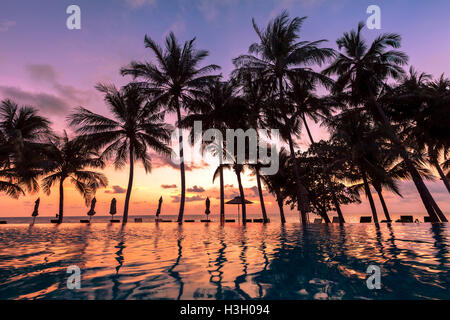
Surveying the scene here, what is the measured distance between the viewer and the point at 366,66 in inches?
782

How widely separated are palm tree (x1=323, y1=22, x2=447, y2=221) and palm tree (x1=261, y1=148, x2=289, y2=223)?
8534 millimetres

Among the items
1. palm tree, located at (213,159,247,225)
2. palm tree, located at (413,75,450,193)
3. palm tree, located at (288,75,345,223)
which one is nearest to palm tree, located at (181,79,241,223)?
palm tree, located at (213,159,247,225)

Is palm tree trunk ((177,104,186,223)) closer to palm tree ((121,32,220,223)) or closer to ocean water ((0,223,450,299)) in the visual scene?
palm tree ((121,32,220,223))

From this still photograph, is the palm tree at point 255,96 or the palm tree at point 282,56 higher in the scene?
the palm tree at point 282,56

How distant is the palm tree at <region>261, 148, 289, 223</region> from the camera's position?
25328 mm

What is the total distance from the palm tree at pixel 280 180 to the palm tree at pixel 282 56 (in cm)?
730

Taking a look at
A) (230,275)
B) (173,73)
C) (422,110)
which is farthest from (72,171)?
(422,110)

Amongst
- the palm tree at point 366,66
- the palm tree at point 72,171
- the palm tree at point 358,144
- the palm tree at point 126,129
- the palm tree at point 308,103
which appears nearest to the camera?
the palm tree at point 358,144

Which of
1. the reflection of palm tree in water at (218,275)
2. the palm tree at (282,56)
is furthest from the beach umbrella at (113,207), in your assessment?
the reflection of palm tree in water at (218,275)

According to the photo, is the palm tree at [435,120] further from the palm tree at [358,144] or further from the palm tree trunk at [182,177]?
the palm tree trunk at [182,177]

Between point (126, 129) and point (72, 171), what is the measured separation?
8275mm

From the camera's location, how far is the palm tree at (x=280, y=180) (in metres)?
25.3

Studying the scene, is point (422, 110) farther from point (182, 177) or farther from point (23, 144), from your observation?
point (23, 144)
